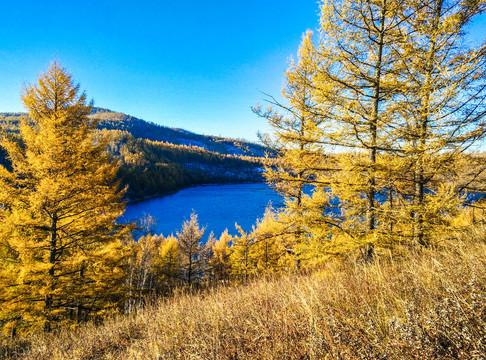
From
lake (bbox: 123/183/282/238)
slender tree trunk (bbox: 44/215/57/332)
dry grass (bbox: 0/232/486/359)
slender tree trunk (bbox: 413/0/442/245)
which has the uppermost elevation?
slender tree trunk (bbox: 413/0/442/245)

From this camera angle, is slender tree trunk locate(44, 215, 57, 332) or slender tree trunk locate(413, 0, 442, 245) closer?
slender tree trunk locate(413, 0, 442, 245)

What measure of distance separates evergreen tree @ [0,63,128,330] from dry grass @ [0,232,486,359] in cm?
478

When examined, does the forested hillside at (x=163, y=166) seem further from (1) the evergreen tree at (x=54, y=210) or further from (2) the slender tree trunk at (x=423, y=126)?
(2) the slender tree trunk at (x=423, y=126)

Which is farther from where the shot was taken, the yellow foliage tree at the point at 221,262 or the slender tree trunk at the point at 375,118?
the yellow foliage tree at the point at 221,262

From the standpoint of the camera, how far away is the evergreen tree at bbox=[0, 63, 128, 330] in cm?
670

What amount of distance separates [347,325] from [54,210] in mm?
9006

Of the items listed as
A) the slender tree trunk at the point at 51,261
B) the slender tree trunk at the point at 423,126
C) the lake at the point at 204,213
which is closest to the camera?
the slender tree trunk at the point at 423,126

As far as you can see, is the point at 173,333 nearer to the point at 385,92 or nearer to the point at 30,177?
the point at 385,92

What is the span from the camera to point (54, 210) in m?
7.07

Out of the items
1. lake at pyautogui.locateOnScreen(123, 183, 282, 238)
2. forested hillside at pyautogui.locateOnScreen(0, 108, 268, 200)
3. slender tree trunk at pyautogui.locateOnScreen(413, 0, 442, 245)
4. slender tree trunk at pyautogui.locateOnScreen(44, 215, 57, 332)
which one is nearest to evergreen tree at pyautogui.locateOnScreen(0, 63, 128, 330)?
slender tree trunk at pyautogui.locateOnScreen(44, 215, 57, 332)

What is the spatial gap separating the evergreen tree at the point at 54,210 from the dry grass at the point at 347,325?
15.7 feet

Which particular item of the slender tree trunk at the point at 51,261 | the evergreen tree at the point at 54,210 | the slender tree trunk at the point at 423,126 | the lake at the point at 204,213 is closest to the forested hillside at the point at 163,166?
the lake at the point at 204,213

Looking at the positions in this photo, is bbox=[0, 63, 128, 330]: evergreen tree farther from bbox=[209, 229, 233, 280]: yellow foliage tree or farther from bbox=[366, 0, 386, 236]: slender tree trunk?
bbox=[209, 229, 233, 280]: yellow foliage tree

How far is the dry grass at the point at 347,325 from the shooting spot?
53.9 inches
